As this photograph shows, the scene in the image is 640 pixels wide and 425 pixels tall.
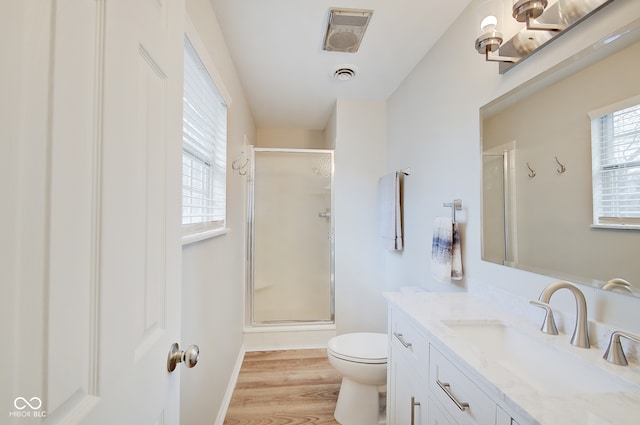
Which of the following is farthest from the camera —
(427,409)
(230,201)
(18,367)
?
(230,201)

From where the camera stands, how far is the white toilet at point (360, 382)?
1604mm

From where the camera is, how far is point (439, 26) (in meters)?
1.67

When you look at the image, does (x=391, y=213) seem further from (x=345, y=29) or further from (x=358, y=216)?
(x=345, y=29)

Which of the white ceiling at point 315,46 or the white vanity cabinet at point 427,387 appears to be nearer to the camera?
the white vanity cabinet at point 427,387

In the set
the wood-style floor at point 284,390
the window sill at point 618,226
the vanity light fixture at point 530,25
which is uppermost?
the vanity light fixture at point 530,25

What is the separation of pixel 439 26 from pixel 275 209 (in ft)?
6.98

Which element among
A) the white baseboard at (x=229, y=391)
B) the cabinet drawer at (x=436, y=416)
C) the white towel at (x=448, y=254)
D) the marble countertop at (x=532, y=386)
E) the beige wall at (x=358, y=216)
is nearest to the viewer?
the marble countertop at (x=532, y=386)

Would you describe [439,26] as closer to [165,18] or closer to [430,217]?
[430,217]

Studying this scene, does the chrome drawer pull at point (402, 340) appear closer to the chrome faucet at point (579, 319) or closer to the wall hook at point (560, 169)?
the chrome faucet at point (579, 319)

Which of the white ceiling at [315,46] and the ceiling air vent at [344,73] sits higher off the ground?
the white ceiling at [315,46]

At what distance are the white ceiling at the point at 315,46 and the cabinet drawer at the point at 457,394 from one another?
1.70 meters

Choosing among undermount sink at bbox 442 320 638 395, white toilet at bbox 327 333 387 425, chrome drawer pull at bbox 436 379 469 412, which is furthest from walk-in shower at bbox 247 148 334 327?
chrome drawer pull at bbox 436 379 469 412

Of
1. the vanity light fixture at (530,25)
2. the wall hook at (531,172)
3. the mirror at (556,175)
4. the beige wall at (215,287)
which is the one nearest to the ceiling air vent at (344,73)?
the beige wall at (215,287)

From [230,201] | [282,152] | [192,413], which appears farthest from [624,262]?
[282,152]
